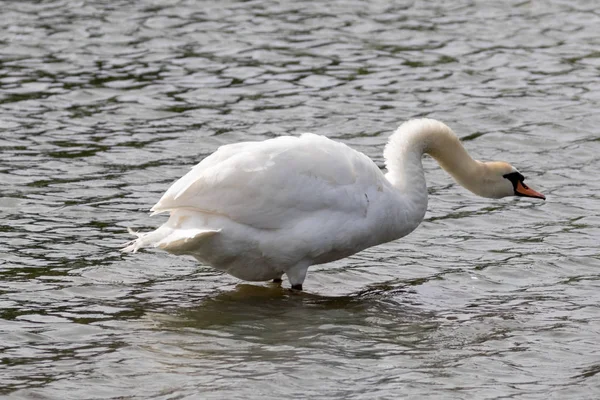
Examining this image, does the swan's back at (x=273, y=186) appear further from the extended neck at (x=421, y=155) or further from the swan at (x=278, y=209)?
the extended neck at (x=421, y=155)

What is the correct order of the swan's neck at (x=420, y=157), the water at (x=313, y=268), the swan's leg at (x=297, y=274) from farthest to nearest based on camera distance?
the swan's neck at (x=420, y=157) < the swan's leg at (x=297, y=274) < the water at (x=313, y=268)

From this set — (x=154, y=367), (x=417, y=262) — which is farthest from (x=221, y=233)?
(x=417, y=262)

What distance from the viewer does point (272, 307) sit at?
8.69m

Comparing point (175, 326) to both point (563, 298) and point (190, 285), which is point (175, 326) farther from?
point (563, 298)

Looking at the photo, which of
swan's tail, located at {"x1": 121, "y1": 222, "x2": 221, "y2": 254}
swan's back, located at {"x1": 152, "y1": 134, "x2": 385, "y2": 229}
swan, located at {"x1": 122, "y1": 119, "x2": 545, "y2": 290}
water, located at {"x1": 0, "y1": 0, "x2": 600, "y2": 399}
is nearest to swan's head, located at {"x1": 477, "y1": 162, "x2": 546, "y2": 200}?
water, located at {"x1": 0, "y1": 0, "x2": 600, "y2": 399}

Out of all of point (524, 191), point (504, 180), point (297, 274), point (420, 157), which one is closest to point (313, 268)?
point (297, 274)

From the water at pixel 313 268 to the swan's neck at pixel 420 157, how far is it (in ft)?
2.23

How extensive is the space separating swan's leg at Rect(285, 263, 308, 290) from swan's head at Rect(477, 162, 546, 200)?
183 cm

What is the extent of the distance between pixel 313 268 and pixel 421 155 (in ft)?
4.08

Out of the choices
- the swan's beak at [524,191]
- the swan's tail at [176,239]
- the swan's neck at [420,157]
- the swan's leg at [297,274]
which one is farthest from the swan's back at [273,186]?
the swan's beak at [524,191]

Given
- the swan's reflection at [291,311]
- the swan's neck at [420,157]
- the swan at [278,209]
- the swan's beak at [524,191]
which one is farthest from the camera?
the swan's beak at [524,191]

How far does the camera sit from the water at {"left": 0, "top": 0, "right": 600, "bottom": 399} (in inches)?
286

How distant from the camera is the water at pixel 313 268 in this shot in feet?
23.9

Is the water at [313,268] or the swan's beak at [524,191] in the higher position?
the swan's beak at [524,191]
